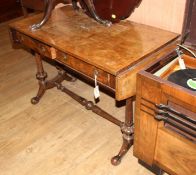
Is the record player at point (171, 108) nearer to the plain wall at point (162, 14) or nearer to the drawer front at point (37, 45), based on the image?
the plain wall at point (162, 14)

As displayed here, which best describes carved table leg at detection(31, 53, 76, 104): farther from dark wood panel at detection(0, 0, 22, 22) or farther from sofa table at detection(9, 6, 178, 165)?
dark wood panel at detection(0, 0, 22, 22)

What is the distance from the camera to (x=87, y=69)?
146 cm

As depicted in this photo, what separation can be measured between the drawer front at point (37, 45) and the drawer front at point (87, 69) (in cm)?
6

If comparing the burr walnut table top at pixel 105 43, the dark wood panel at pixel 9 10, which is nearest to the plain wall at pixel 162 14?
the burr walnut table top at pixel 105 43

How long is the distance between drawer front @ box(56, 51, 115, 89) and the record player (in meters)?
0.15

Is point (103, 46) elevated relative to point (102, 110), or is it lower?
elevated

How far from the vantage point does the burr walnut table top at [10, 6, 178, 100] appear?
1328 millimetres

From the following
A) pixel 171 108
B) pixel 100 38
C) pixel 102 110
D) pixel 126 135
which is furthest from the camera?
Answer: pixel 102 110

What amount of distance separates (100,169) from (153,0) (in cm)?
109


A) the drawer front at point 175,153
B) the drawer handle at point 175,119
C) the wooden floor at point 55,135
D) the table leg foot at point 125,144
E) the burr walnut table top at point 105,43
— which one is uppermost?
the burr walnut table top at point 105,43

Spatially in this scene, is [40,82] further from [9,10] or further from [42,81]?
[9,10]

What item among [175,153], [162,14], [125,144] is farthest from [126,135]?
[162,14]

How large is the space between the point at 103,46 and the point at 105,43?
0.13 ft

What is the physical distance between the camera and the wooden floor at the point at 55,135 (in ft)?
5.66
